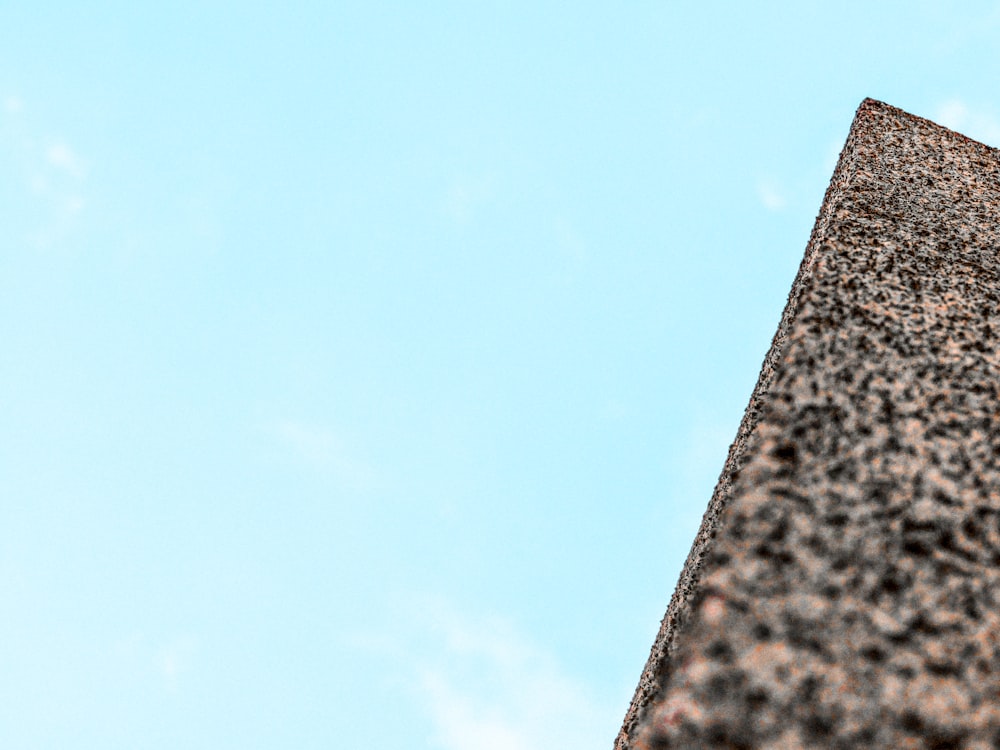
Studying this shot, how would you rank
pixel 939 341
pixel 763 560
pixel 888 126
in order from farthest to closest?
pixel 888 126
pixel 939 341
pixel 763 560

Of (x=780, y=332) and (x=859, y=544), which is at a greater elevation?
(x=780, y=332)

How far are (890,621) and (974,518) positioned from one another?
0.25 metres

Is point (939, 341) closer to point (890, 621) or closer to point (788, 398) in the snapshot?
point (788, 398)

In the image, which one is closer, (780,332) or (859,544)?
(859,544)

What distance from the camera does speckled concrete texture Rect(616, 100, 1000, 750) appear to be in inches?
37.9

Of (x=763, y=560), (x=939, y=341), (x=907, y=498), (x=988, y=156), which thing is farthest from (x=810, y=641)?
(x=988, y=156)

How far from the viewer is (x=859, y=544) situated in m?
1.11

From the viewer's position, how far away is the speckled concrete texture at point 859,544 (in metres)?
0.96

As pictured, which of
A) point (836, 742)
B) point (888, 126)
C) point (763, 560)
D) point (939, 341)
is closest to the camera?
point (836, 742)

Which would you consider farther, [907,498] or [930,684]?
[907,498]

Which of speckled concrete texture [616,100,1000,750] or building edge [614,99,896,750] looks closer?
speckled concrete texture [616,100,1000,750]

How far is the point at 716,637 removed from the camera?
1.01 metres

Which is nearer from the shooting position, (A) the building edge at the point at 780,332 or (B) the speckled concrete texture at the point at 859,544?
(B) the speckled concrete texture at the point at 859,544

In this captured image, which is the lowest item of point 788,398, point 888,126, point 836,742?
point 836,742
